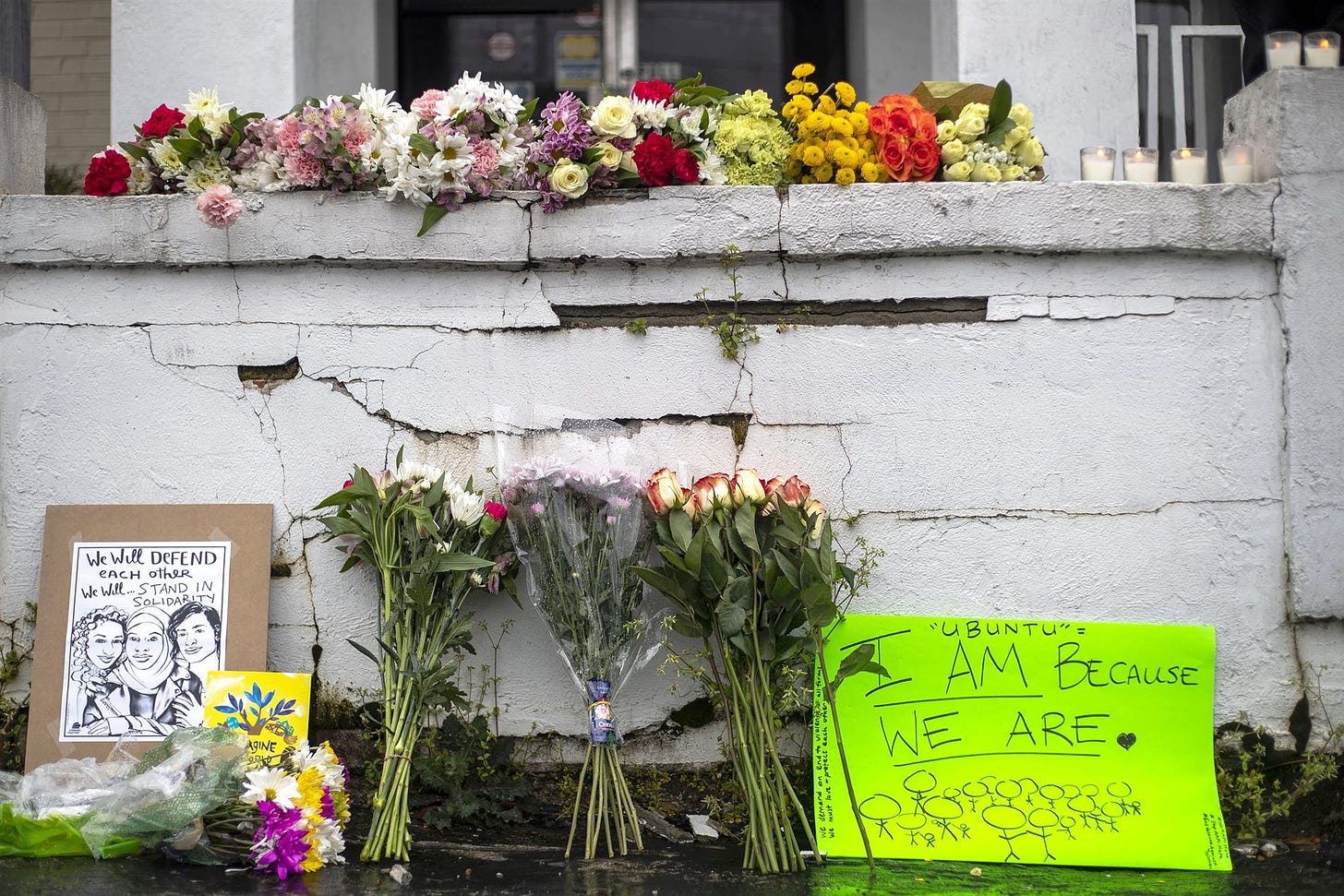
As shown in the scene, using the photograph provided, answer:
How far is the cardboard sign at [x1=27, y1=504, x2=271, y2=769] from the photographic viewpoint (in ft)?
8.99

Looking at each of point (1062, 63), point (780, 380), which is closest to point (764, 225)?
point (780, 380)

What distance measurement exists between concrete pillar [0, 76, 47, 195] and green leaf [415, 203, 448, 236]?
127cm

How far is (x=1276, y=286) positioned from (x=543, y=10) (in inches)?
156

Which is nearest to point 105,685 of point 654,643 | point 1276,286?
point 654,643

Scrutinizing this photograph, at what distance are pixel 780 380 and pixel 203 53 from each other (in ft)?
9.47

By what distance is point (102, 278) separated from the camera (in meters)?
2.93

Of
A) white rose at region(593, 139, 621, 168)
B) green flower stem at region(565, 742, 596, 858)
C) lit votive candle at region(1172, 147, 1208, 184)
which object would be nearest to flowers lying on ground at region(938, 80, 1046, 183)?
lit votive candle at region(1172, 147, 1208, 184)

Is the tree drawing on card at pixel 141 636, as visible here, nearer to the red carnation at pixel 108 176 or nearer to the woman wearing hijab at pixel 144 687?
the woman wearing hijab at pixel 144 687

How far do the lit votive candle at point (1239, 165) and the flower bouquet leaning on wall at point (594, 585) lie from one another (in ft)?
6.11

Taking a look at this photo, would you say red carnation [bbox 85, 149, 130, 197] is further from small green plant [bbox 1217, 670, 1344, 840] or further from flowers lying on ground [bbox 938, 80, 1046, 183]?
small green plant [bbox 1217, 670, 1344, 840]

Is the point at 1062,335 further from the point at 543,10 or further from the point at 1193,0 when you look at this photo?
the point at 543,10

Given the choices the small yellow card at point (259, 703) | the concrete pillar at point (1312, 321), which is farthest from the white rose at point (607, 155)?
the concrete pillar at point (1312, 321)

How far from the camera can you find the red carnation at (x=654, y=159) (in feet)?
9.18

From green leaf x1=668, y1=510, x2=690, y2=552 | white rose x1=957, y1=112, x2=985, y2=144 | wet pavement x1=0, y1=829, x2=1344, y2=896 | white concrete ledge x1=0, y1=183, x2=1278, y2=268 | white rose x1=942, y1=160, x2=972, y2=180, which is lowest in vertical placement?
wet pavement x1=0, y1=829, x2=1344, y2=896
